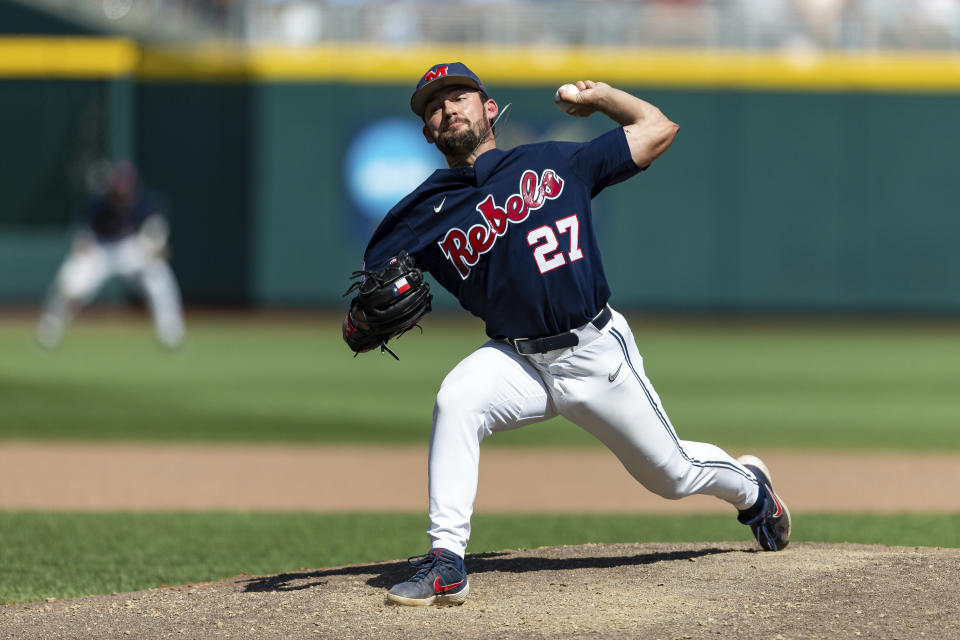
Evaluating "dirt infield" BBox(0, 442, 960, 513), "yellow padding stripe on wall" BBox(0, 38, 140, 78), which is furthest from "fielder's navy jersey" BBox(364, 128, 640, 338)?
"yellow padding stripe on wall" BBox(0, 38, 140, 78)

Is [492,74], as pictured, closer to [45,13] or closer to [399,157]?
[399,157]

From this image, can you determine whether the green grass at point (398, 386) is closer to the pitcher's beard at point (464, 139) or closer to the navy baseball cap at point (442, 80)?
the pitcher's beard at point (464, 139)

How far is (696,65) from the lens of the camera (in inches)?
877

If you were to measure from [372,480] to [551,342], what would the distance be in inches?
156

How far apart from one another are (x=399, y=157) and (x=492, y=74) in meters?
2.14

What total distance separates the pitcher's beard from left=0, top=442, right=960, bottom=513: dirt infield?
10.3 ft

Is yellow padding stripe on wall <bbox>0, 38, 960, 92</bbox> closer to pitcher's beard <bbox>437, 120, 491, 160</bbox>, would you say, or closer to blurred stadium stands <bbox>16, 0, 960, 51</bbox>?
blurred stadium stands <bbox>16, 0, 960, 51</bbox>

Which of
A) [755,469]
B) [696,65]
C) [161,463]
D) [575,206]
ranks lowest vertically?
[161,463]

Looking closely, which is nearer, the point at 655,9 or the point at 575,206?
the point at 575,206

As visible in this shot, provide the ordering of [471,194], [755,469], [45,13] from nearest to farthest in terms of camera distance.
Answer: [471,194] < [755,469] < [45,13]

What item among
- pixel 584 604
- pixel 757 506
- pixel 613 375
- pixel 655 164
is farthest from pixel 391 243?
pixel 655 164

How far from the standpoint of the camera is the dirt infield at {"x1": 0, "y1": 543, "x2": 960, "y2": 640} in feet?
13.3

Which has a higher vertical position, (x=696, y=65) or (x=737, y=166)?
(x=696, y=65)

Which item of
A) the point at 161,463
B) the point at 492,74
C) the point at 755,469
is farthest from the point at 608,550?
the point at 492,74
